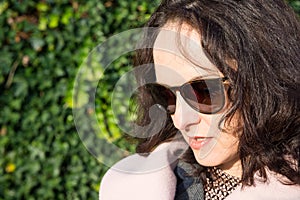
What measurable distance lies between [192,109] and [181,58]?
0.14 metres

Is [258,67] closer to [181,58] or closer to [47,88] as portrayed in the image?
[181,58]

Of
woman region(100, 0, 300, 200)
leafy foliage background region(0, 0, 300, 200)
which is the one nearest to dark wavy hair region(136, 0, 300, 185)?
woman region(100, 0, 300, 200)

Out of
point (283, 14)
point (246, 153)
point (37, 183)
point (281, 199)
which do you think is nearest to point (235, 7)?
point (283, 14)

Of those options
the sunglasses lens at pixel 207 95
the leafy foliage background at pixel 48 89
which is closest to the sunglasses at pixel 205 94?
the sunglasses lens at pixel 207 95

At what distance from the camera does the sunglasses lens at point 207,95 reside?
5.36 ft

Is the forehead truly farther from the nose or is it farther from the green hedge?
the green hedge

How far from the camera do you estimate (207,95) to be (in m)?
1.64

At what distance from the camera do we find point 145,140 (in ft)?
6.68

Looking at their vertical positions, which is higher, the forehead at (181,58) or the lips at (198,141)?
the forehead at (181,58)

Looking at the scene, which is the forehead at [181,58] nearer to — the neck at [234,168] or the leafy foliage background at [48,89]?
the neck at [234,168]

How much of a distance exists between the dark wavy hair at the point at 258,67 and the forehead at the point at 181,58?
0.02 m

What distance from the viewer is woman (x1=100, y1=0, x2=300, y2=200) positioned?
1652 millimetres

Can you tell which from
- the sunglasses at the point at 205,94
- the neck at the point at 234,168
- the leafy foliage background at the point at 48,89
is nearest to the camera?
the sunglasses at the point at 205,94

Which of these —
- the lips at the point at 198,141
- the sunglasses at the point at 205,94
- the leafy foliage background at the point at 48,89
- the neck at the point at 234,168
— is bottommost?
the leafy foliage background at the point at 48,89
